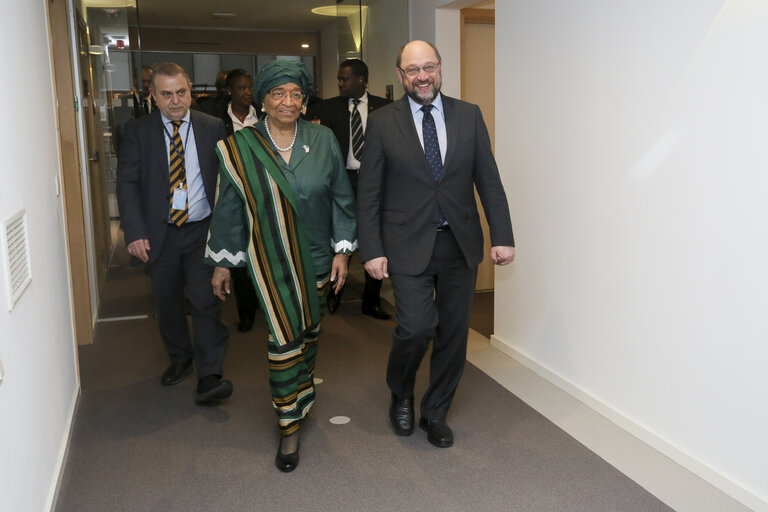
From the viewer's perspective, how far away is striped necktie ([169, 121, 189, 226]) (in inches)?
140

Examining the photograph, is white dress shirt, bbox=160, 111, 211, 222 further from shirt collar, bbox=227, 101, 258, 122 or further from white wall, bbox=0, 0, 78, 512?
shirt collar, bbox=227, 101, 258, 122

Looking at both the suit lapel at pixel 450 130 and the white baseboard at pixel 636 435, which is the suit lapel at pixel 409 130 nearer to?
the suit lapel at pixel 450 130

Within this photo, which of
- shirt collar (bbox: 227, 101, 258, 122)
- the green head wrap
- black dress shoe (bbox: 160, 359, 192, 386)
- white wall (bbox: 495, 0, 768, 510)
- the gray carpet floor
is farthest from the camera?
shirt collar (bbox: 227, 101, 258, 122)

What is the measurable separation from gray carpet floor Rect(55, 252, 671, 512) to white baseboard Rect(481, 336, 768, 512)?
0.28 feet

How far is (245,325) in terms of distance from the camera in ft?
16.5

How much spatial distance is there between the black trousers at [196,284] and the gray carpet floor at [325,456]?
27 cm

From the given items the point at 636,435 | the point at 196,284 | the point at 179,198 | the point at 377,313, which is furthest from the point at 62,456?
the point at 377,313

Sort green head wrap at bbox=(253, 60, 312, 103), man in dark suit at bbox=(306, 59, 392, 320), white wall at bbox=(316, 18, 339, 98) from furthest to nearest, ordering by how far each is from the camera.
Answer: white wall at bbox=(316, 18, 339, 98)
man in dark suit at bbox=(306, 59, 392, 320)
green head wrap at bbox=(253, 60, 312, 103)

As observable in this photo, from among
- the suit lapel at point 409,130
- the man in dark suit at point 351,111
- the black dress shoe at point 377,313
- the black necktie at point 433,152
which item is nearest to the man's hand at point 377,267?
the black necktie at point 433,152

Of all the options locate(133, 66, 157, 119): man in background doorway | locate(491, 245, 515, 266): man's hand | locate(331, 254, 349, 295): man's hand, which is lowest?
locate(331, 254, 349, 295): man's hand

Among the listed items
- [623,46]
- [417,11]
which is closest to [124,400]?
[623,46]

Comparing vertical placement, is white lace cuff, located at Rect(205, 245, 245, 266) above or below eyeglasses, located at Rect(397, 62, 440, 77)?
below

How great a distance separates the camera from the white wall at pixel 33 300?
2152 millimetres

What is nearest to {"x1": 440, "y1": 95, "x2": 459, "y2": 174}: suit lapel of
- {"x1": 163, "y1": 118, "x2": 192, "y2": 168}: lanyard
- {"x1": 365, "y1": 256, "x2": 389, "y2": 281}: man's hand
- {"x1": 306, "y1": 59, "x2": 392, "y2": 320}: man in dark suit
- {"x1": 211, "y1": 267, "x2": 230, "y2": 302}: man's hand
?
{"x1": 365, "y1": 256, "x2": 389, "y2": 281}: man's hand
